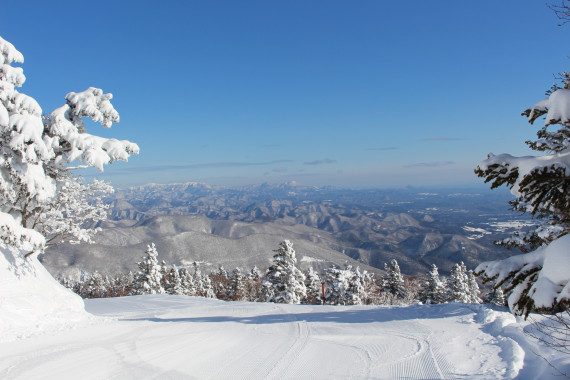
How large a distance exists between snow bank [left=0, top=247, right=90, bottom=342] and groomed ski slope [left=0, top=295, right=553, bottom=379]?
0.70 meters

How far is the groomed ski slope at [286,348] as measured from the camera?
7488 millimetres

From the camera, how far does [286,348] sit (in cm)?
941

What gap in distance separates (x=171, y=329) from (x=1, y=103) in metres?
9.59

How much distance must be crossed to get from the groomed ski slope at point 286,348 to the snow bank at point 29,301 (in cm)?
70

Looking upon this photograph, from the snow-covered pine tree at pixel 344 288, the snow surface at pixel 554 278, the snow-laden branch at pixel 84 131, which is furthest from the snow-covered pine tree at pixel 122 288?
the snow surface at pixel 554 278

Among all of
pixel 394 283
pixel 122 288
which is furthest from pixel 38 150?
pixel 122 288

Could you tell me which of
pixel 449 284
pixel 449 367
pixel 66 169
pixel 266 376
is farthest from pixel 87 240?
pixel 449 284

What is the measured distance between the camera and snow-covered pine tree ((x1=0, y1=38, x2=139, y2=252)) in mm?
10312

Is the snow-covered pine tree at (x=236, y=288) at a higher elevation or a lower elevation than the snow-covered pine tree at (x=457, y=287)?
lower

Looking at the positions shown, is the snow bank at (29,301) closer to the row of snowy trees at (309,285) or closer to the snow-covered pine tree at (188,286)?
the row of snowy trees at (309,285)

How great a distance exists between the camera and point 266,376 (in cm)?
743

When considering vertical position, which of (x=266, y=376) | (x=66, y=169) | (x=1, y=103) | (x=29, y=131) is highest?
(x=1, y=103)

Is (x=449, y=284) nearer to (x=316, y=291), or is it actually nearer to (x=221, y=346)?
(x=316, y=291)

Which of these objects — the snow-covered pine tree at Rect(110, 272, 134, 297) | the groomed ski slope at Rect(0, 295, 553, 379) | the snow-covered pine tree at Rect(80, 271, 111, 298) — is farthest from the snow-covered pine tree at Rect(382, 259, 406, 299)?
the snow-covered pine tree at Rect(80, 271, 111, 298)
